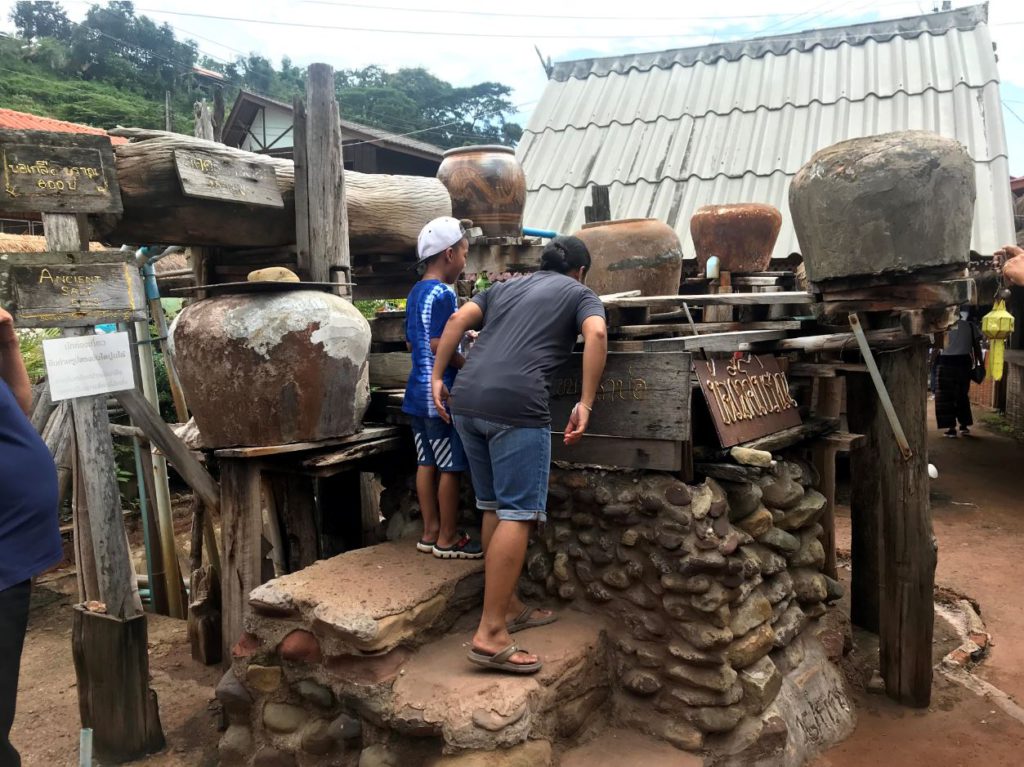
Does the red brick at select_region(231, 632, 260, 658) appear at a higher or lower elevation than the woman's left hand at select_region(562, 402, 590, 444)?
lower

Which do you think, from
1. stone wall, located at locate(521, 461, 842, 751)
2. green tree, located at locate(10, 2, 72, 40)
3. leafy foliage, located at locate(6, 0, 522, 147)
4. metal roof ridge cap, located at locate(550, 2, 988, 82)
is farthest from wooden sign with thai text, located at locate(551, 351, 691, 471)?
green tree, located at locate(10, 2, 72, 40)

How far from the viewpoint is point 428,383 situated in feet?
12.6

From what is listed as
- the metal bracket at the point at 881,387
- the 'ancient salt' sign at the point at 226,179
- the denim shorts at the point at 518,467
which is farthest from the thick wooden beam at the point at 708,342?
the 'ancient salt' sign at the point at 226,179

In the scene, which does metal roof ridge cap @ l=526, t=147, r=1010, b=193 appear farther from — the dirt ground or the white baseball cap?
the white baseball cap

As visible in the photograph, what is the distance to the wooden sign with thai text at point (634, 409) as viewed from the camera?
348 cm

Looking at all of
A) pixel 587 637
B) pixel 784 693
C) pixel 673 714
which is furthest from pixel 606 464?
pixel 784 693

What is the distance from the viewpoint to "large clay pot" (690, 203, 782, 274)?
646 cm

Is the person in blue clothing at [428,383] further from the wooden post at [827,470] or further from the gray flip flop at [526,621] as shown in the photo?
the wooden post at [827,470]

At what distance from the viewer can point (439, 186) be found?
5.21 m

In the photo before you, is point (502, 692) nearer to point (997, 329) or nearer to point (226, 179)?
point (226, 179)

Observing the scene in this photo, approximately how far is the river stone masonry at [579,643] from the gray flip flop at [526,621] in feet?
0.19

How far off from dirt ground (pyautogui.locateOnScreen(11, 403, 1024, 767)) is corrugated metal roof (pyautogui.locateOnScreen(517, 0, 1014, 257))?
3163 millimetres

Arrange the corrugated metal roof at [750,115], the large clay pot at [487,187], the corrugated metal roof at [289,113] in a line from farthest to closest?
the corrugated metal roof at [289,113]
the corrugated metal roof at [750,115]
the large clay pot at [487,187]

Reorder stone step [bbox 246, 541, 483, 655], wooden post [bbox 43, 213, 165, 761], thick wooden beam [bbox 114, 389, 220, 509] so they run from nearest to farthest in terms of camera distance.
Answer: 1. stone step [bbox 246, 541, 483, 655]
2. wooden post [bbox 43, 213, 165, 761]
3. thick wooden beam [bbox 114, 389, 220, 509]
